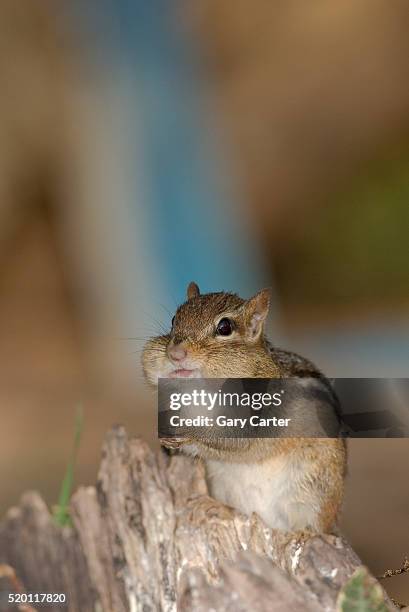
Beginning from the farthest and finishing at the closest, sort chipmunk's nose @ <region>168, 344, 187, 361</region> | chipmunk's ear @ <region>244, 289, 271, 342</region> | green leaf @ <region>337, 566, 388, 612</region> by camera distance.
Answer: chipmunk's ear @ <region>244, 289, 271, 342</region> < chipmunk's nose @ <region>168, 344, 187, 361</region> < green leaf @ <region>337, 566, 388, 612</region>

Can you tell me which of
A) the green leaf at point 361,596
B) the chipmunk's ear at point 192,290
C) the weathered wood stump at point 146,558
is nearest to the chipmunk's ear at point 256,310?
the chipmunk's ear at point 192,290

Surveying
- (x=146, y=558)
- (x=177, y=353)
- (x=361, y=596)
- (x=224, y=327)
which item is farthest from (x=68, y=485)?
(x=361, y=596)

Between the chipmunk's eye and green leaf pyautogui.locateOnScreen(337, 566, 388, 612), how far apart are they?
1.71 ft

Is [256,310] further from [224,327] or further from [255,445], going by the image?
[255,445]

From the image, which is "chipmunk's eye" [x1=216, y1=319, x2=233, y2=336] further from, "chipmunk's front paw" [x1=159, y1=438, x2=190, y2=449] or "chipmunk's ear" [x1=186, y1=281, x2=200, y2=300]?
"chipmunk's front paw" [x1=159, y1=438, x2=190, y2=449]

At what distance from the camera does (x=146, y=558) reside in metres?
1.35

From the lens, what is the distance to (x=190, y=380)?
1.44m

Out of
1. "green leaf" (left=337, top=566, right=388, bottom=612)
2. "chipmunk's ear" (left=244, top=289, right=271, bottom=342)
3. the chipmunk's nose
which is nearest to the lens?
"green leaf" (left=337, top=566, right=388, bottom=612)

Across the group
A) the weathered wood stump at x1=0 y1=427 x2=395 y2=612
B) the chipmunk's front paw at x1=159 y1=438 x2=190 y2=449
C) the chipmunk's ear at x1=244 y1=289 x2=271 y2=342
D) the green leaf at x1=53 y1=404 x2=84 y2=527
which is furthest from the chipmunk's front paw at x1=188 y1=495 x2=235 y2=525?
the chipmunk's ear at x1=244 y1=289 x2=271 y2=342

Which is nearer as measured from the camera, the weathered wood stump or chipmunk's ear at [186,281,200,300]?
the weathered wood stump

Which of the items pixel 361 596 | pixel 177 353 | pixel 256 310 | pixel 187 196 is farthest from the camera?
pixel 187 196

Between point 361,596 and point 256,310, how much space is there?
0.58m

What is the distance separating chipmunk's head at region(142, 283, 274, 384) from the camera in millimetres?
1442

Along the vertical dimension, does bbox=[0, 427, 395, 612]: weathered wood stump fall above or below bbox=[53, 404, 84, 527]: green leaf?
below
